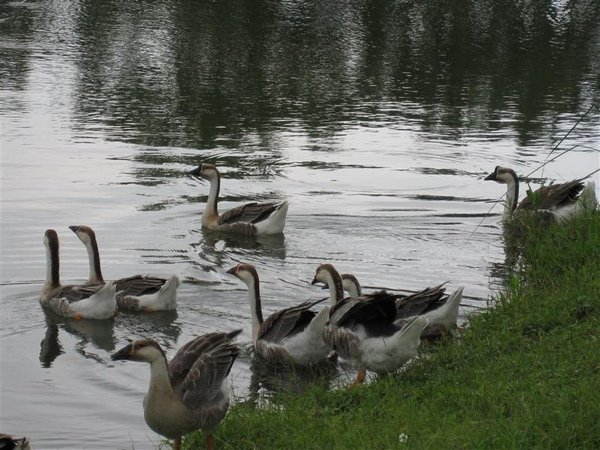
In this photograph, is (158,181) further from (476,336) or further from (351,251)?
(476,336)

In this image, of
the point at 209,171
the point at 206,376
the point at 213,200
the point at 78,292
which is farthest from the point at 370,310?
the point at 209,171

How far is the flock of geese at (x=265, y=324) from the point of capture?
8.39m

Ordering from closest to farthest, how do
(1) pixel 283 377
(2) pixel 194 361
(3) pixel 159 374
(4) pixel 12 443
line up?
(4) pixel 12 443 → (3) pixel 159 374 → (2) pixel 194 361 → (1) pixel 283 377

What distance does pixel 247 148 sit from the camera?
20.3 meters

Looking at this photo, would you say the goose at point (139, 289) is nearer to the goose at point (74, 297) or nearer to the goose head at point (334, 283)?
the goose at point (74, 297)

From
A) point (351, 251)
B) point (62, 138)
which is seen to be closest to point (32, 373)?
point (351, 251)

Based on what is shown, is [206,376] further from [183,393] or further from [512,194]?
[512,194]

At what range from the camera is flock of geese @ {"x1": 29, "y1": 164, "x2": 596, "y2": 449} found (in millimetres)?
8391

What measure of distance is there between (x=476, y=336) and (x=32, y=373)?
393 cm

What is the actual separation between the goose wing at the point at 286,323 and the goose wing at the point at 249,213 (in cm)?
452

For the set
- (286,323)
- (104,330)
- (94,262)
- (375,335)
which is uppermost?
(375,335)

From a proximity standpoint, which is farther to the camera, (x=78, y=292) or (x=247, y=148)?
(x=247, y=148)

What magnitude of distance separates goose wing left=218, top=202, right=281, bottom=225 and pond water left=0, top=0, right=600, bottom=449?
35 cm

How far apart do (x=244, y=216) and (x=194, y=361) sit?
276 inches
